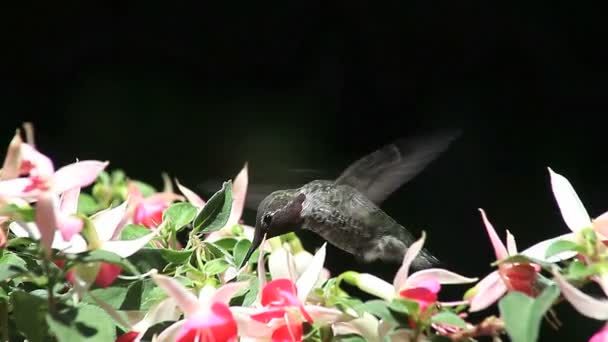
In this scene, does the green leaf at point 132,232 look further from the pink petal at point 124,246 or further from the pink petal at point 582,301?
the pink petal at point 582,301

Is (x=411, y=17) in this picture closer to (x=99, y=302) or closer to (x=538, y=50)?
(x=538, y=50)

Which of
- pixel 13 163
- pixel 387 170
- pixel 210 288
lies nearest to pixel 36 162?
pixel 13 163

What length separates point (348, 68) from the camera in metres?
1.57

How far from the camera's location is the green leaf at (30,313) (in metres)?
0.39

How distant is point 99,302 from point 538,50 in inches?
49.4

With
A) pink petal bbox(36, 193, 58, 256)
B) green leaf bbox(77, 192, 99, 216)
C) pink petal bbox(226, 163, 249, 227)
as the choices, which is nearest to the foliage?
pink petal bbox(36, 193, 58, 256)

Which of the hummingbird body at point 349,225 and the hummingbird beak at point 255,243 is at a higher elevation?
the hummingbird beak at point 255,243

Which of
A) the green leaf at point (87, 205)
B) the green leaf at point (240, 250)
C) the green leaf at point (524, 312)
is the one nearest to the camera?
the green leaf at point (524, 312)

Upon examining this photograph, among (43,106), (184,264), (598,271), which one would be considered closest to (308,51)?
(43,106)

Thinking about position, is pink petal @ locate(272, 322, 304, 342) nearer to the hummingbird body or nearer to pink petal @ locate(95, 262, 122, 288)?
pink petal @ locate(95, 262, 122, 288)

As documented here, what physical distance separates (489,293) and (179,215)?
0.23 meters

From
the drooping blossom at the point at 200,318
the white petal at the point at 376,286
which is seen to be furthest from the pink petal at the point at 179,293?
the white petal at the point at 376,286

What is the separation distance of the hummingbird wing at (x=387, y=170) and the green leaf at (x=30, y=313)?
0.43 m

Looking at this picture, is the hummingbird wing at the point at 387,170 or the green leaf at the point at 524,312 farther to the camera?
the hummingbird wing at the point at 387,170
